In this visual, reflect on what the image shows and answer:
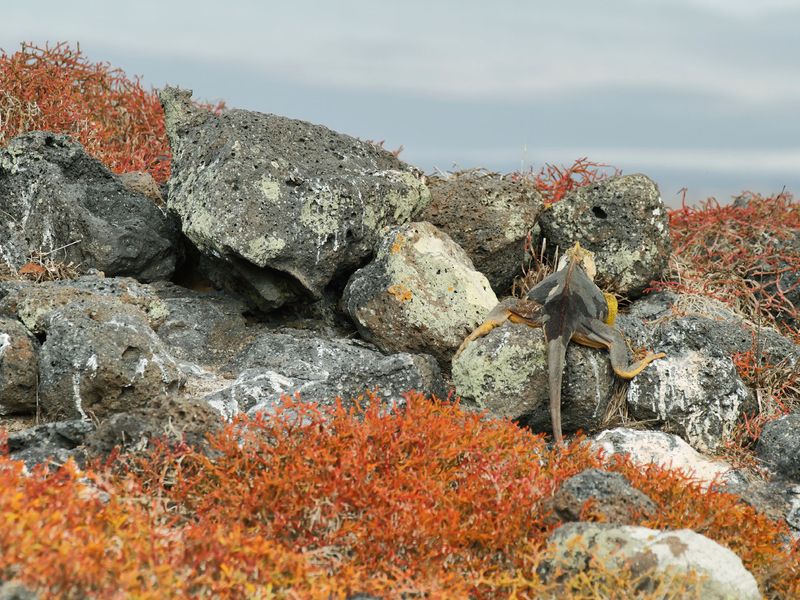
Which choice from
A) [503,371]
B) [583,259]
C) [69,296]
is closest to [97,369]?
[69,296]

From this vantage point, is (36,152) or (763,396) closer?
(763,396)

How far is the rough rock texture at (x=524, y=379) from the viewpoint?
770 cm

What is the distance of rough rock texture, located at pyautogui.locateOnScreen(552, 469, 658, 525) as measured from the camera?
518cm

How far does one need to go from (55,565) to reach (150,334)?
11.2ft

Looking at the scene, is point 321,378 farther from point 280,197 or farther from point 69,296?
point 69,296

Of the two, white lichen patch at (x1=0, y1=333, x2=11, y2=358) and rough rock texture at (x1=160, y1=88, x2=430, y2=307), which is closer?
white lichen patch at (x1=0, y1=333, x2=11, y2=358)

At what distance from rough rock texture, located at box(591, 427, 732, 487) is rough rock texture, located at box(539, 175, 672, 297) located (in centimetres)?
251

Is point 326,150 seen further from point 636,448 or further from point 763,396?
point 763,396

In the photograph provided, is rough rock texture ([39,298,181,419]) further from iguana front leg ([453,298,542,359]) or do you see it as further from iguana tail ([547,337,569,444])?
iguana tail ([547,337,569,444])

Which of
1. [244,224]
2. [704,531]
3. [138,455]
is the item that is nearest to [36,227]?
[244,224]

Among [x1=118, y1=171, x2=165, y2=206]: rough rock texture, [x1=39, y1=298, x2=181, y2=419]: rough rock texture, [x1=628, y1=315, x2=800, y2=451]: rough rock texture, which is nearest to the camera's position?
[x1=39, y1=298, x2=181, y2=419]: rough rock texture

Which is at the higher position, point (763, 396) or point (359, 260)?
point (359, 260)

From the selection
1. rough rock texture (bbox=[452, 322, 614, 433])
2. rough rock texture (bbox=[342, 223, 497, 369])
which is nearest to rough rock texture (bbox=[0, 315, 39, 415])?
rough rock texture (bbox=[342, 223, 497, 369])

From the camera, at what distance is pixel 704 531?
5469 millimetres
